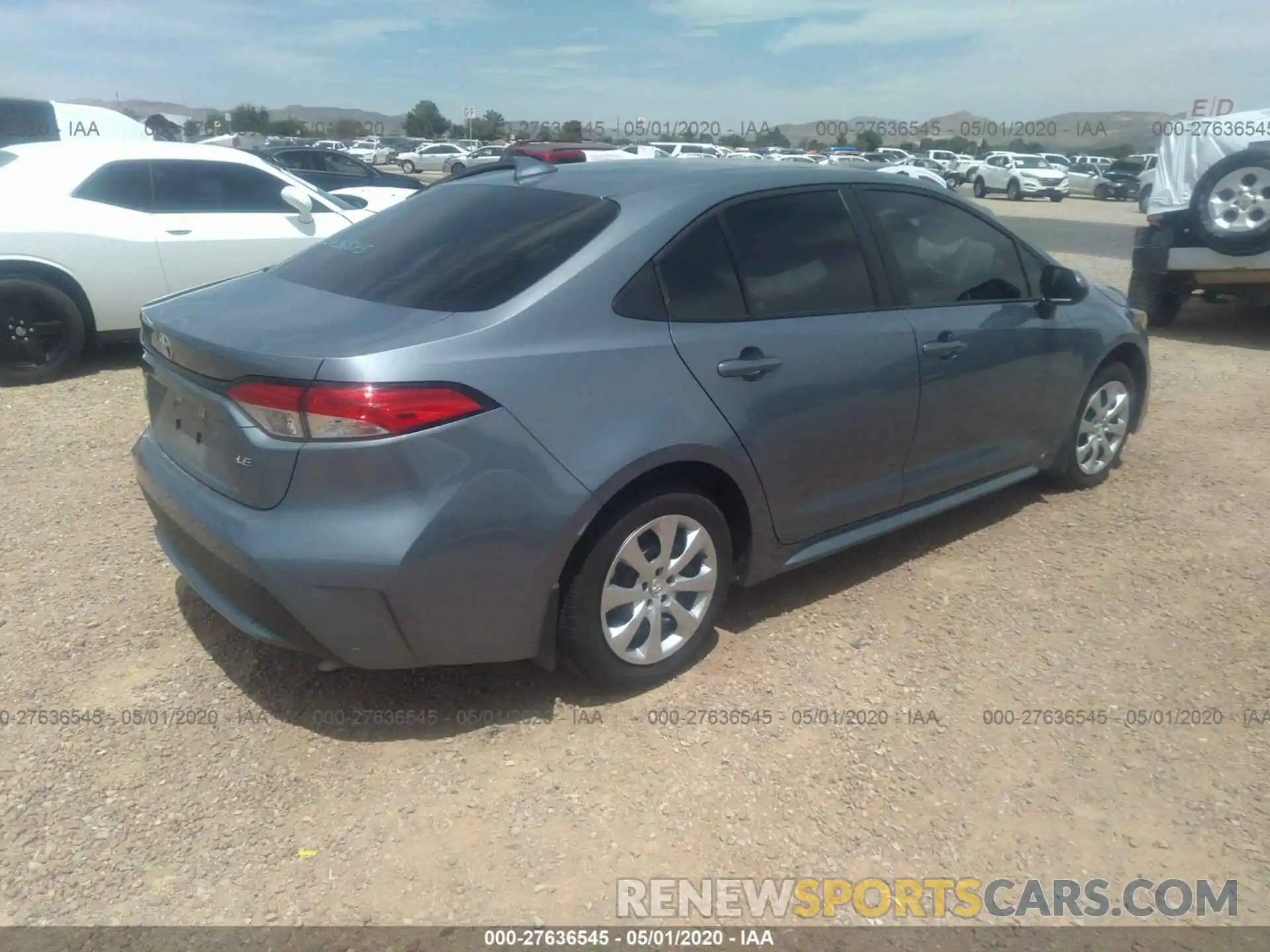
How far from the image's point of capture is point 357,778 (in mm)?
2854

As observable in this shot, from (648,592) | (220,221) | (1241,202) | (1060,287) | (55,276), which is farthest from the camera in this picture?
(1241,202)

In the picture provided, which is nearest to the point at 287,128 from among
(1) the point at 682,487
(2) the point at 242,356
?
(2) the point at 242,356

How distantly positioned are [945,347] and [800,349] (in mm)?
800

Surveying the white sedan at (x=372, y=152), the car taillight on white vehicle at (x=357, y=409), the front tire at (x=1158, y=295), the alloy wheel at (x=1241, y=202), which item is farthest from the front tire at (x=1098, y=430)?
the white sedan at (x=372, y=152)

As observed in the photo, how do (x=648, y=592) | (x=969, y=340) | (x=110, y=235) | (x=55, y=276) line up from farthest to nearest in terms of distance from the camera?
(x=110, y=235) < (x=55, y=276) < (x=969, y=340) < (x=648, y=592)

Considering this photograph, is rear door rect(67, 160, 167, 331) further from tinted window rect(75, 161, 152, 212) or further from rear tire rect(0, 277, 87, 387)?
rear tire rect(0, 277, 87, 387)

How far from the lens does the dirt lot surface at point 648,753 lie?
254cm

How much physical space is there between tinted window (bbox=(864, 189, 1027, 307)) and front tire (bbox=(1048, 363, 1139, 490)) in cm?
84

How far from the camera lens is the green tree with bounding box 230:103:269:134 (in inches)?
2098

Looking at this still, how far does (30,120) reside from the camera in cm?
1135

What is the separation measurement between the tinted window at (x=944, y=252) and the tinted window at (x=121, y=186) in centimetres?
540

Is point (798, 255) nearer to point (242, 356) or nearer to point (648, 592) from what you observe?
point (648, 592)

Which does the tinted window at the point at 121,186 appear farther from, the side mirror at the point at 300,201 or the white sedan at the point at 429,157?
the white sedan at the point at 429,157

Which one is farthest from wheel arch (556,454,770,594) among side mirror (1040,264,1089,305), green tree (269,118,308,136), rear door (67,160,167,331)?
green tree (269,118,308,136)
